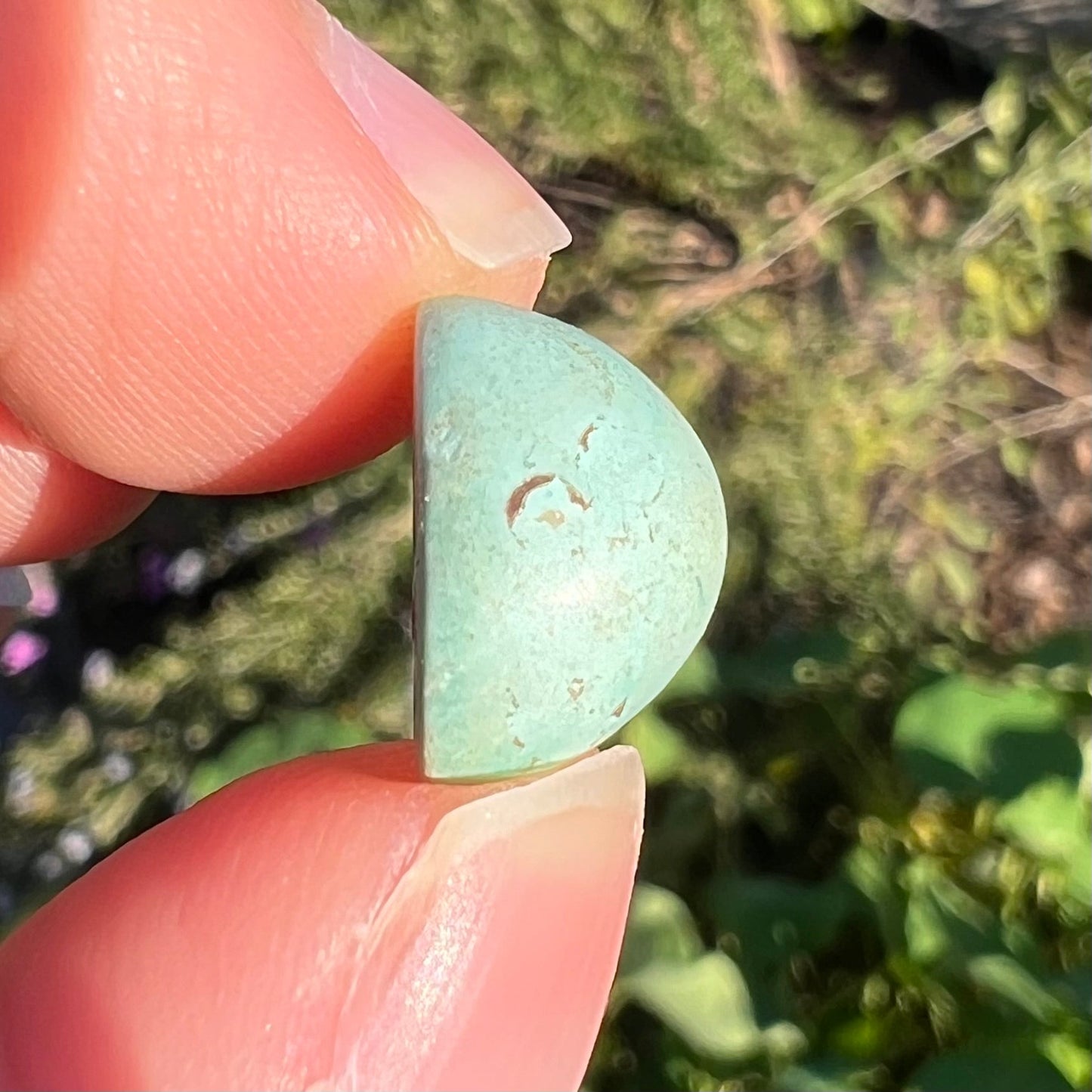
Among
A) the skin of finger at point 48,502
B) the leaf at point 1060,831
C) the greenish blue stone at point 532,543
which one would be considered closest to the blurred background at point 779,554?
the leaf at point 1060,831

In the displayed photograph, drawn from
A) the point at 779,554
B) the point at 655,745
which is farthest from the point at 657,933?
the point at 779,554

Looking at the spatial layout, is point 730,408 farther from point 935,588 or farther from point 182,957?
point 182,957

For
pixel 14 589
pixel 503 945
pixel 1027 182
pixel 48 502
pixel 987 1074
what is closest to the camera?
pixel 503 945

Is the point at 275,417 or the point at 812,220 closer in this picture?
the point at 275,417

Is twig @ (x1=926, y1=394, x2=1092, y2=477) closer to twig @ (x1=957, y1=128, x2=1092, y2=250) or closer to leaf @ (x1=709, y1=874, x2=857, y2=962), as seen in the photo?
twig @ (x1=957, y1=128, x2=1092, y2=250)

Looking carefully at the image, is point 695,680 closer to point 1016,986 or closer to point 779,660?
point 779,660

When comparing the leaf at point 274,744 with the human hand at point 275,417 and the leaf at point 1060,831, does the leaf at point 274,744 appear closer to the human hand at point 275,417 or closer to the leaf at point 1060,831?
the human hand at point 275,417

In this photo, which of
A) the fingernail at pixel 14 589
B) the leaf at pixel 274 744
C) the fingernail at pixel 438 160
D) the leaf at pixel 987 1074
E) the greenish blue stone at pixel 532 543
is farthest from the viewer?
the fingernail at pixel 14 589
